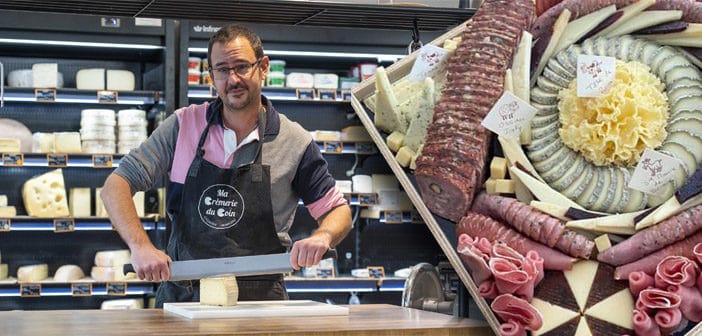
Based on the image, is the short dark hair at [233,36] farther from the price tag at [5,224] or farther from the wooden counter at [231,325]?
the price tag at [5,224]

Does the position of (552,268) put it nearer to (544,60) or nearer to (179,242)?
(544,60)

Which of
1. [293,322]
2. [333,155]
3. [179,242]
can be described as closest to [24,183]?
[333,155]

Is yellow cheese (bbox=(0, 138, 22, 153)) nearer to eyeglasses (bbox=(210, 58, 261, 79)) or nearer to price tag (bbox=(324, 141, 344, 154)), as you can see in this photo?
price tag (bbox=(324, 141, 344, 154))

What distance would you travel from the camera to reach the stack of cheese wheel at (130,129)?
6.46 meters

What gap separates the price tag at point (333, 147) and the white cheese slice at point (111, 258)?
5.34ft

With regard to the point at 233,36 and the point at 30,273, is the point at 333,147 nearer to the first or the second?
the point at 30,273

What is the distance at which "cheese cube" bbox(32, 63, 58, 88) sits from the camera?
639cm

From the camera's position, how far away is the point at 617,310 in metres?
1.92

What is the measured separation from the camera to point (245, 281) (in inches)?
127

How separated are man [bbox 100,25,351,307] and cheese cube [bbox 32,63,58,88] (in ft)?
11.2

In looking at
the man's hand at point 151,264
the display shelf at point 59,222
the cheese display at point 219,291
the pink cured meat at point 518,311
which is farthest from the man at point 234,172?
the display shelf at point 59,222

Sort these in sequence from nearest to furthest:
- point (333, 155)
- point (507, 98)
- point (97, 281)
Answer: point (507, 98)
point (97, 281)
point (333, 155)

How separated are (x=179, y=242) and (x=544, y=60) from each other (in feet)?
5.35

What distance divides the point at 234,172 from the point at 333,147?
11.7 feet
